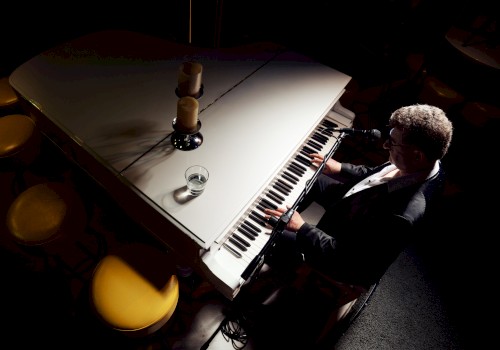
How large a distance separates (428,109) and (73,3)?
13.2 feet

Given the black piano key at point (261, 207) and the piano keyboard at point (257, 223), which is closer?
the piano keyboard at point (257, 223)

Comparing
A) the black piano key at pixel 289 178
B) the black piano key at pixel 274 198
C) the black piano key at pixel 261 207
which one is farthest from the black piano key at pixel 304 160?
the black piano key at pixel 261 207

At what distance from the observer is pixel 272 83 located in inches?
116

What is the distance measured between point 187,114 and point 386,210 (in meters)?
1.56

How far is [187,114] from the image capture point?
212 cm

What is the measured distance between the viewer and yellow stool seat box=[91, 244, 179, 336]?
226 centimetres

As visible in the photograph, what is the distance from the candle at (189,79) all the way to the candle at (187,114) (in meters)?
0.15

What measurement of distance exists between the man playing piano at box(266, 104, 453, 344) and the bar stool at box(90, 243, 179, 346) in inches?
37.9

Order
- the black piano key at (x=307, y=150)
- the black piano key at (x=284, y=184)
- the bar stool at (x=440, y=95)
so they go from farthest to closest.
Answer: the bar stool at (x=440, y=95) < the black piano key at (x=307, y=150) < the black piano key at (x=284, y=184)

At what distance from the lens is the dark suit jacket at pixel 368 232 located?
220cm

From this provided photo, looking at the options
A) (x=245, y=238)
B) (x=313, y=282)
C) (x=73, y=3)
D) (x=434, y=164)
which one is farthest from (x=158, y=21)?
(x=313, y=282)

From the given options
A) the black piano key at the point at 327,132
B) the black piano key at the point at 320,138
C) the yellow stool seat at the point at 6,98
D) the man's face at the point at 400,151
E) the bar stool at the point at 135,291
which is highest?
the man's face at the point at 400,151

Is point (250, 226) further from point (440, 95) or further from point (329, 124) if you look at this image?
point (440, 95)

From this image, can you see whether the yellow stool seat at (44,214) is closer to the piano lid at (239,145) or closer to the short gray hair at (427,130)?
the piano lid at (239,145)
